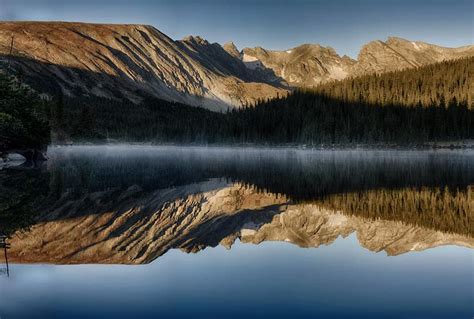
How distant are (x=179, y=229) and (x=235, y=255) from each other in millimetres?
4738

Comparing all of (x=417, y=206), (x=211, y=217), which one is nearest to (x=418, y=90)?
(x=417, y=206)

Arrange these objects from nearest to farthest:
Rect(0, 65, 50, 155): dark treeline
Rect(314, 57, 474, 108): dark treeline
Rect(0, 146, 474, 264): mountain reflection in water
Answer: Rect(0, 146, 474, 264): mountain reflection in water
Rect(0, 65, 50, 155): dark treeline
Rect(314, 57, 474, 108): dark treeline

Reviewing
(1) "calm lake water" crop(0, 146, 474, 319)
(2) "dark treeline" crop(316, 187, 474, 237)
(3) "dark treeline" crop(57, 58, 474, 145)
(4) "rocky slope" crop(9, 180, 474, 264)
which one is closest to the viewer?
(1) "calm lake water" crop(0, 146, 474, 319)

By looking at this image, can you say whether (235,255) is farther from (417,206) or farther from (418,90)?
(418,90)

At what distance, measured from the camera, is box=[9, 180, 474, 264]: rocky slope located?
1739 cm

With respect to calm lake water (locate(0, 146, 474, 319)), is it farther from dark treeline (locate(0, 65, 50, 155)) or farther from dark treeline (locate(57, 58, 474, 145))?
dark treeline (locate(57, 58, 474, 145))

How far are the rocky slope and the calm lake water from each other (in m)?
0.06

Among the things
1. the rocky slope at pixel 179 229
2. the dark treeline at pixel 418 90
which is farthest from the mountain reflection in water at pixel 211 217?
the dark treeline at pixel 418 90

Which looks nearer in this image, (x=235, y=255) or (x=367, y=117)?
(x=235, y=255)

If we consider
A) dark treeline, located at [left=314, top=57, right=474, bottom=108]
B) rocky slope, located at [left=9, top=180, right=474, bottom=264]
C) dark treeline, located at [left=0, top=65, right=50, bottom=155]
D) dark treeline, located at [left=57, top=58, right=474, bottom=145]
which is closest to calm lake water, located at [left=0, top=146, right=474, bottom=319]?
rocky slope, located at [left=9, top=180, right=474, bottom=264]

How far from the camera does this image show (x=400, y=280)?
46.9 feet

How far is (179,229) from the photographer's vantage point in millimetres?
21625

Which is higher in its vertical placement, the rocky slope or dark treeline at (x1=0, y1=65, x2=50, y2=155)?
dark treeline at (x1=0, y1=65, x2=50, y2=155)

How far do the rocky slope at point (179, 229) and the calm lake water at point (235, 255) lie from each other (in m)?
0.06
